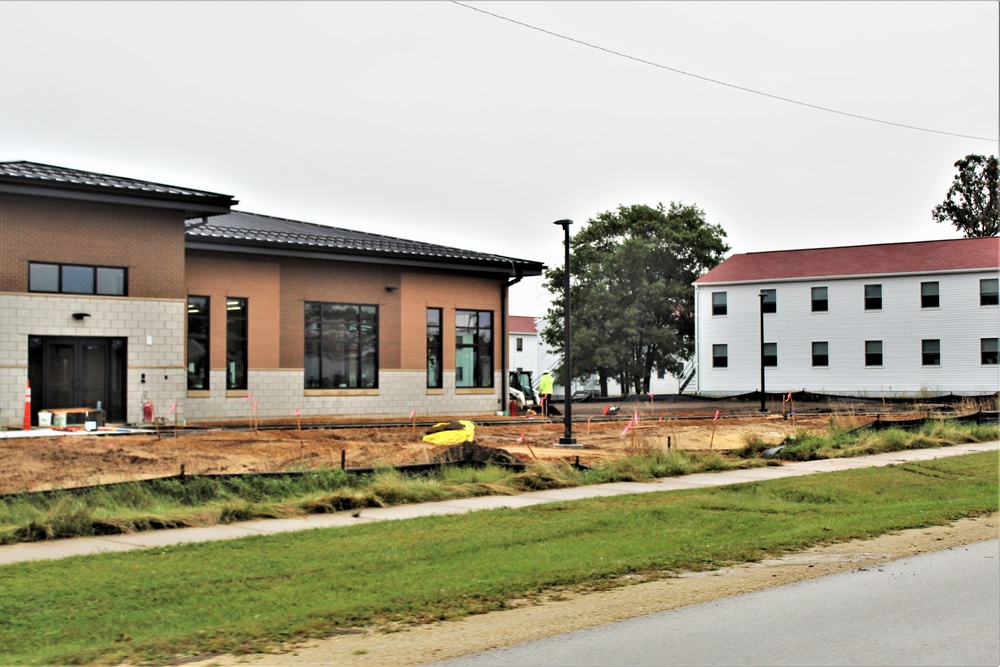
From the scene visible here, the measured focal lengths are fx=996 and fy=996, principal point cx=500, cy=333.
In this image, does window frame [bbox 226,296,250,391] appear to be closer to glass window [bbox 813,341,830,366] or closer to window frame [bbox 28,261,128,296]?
window frame [bbox 28,261,128,296]

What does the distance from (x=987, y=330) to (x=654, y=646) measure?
55.2 m

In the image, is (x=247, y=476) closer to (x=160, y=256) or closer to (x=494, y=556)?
(x=494, y=556)

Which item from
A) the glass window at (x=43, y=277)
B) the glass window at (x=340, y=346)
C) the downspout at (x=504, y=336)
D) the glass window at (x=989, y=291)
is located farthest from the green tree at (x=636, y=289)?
the glass window at (x=43, y=277)

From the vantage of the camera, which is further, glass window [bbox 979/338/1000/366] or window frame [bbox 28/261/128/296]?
glass window [bbox 979/338/1000/366]

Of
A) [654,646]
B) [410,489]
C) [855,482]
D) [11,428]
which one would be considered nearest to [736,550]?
[654,646]

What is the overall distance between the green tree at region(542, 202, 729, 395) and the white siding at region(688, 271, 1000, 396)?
571 cm

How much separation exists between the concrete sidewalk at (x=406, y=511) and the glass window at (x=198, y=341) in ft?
67.0

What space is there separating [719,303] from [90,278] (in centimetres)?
4271

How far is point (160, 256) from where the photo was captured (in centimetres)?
3070

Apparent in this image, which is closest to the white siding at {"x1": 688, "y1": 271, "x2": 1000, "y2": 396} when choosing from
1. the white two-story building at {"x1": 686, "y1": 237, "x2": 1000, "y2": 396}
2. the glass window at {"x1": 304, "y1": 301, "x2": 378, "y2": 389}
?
the white two-story building at {"x1": 686, "y1": 237, "x2": 1000, "y2": 396}

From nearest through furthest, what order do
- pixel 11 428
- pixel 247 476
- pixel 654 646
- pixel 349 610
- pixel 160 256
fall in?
pixel 654 646 → pixel 349 610 → pixel 247 476 → pixel 11 428 → pixel 160 256

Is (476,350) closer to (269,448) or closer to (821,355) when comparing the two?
(269,448)

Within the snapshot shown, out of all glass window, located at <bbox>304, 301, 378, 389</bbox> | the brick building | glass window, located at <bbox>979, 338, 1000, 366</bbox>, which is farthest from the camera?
glass window, located at <bbox>979, 338, 1000, 366</bbox>

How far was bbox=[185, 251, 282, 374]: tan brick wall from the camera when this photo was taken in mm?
33844
